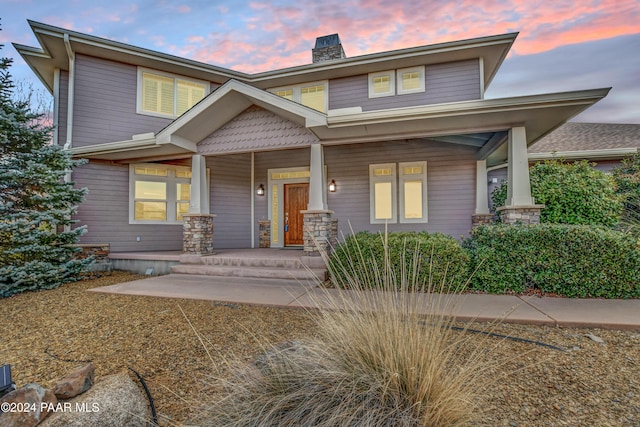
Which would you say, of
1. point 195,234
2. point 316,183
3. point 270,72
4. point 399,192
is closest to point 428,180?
point 399,192

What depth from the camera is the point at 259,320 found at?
352 centimetres

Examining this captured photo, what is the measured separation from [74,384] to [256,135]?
544 centimetres

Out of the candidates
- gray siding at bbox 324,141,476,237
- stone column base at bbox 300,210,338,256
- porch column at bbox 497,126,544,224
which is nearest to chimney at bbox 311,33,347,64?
gray siding at bbox 324,141,476,237

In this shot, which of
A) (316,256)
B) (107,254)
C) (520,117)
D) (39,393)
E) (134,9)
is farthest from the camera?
(134,9)

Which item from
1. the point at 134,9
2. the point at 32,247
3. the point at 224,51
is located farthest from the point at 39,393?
the point at 224,51

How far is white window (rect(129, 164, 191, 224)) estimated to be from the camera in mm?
8047

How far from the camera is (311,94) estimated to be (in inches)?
344

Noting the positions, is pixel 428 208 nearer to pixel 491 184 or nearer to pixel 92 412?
pixel 491 184

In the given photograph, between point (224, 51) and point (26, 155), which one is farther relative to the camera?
point (224, 51)

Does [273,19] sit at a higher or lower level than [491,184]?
higher

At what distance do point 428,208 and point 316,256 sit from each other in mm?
3603

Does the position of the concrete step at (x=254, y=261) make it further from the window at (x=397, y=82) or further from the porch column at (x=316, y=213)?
the window at (x=397, y=82)

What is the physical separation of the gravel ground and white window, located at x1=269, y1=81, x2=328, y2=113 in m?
6.53

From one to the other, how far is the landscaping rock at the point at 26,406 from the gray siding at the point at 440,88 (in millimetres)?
8125
